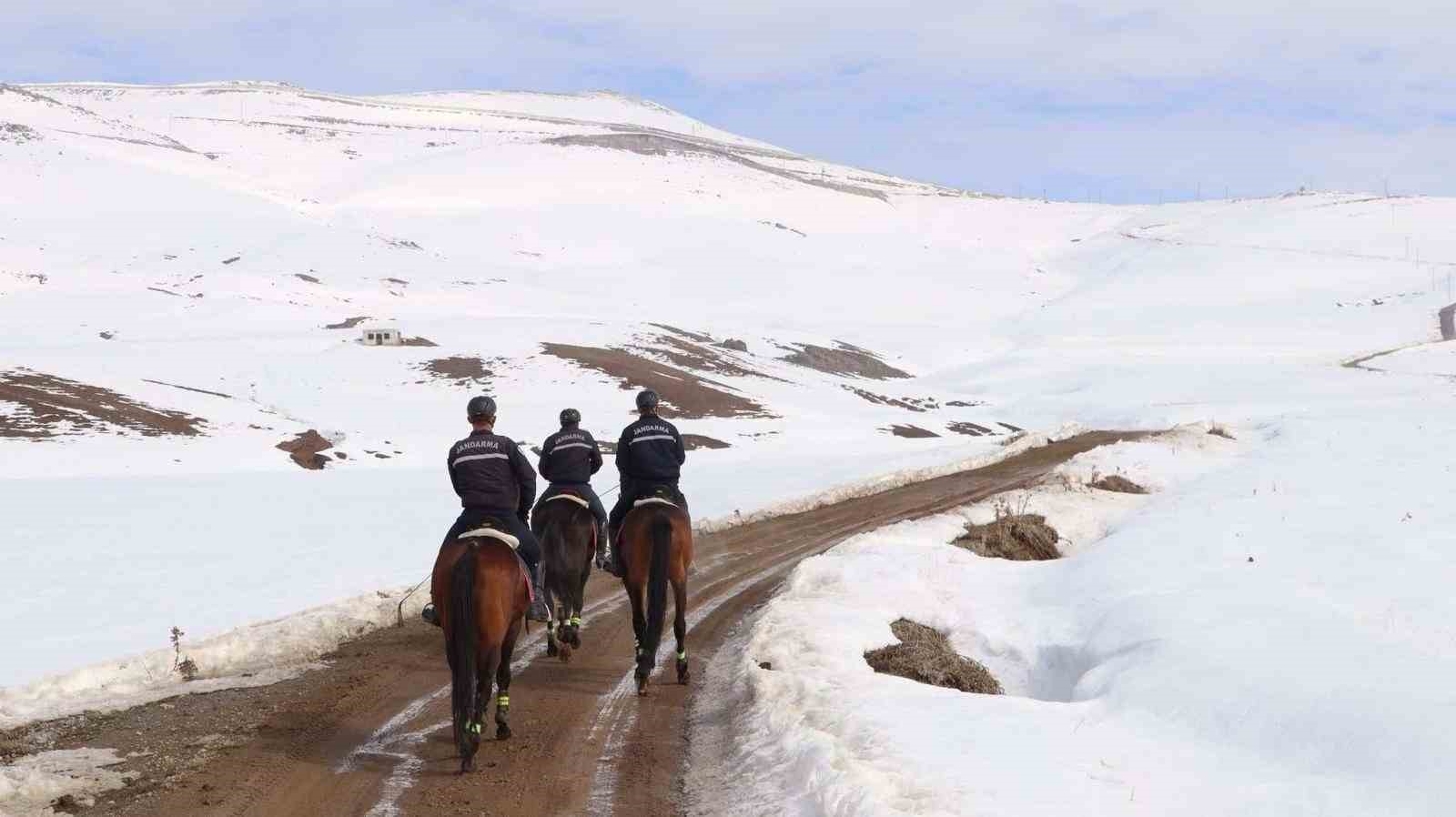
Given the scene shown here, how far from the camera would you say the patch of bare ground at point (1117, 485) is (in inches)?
1264

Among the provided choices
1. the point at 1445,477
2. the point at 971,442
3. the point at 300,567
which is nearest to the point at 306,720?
the point at 300,567

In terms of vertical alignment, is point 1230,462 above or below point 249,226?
below

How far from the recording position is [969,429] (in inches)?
2586

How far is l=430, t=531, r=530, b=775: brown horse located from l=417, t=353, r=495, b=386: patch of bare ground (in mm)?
44933

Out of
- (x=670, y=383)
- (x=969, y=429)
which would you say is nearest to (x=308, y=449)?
(x=670, y=383)

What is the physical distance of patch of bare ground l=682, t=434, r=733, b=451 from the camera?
47.7 metres

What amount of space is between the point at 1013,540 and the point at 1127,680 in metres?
10.9

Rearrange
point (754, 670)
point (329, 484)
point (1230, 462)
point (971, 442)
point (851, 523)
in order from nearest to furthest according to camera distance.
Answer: point (754, 670)
point (851, 523)
point (329, 484)
point (1230, 462)
point (971, 442)

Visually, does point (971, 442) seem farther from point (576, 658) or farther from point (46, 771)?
point (46, 771)

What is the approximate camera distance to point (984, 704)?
1178cm

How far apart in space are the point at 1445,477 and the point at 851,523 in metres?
16.1

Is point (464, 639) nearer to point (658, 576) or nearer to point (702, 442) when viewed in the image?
point (658, 576)

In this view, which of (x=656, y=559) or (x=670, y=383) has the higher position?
(x=670, y=383)

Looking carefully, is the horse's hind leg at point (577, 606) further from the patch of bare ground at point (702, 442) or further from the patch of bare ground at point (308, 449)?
the patch of bare ground at point (702, 442)
